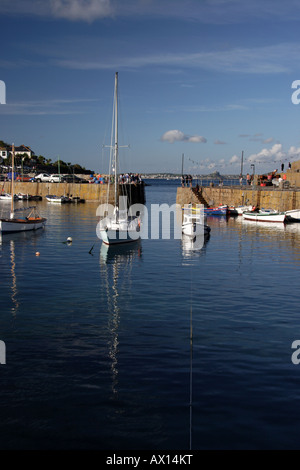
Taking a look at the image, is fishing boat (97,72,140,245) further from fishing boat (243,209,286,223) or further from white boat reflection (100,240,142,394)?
fishing boat (243,209,286,223)

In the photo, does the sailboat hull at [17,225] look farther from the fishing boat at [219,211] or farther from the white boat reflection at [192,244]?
the fishing boat at [219,211]

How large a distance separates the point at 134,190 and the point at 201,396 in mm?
98697

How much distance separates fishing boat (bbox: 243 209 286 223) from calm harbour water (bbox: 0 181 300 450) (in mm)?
32412

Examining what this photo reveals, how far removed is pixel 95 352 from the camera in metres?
16.2

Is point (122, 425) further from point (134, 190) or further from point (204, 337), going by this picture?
point (134, 190)

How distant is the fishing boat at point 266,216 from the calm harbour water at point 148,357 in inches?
1276

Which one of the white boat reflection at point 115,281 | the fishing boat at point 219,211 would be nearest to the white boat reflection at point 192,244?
the white boat reflection at point 115,281

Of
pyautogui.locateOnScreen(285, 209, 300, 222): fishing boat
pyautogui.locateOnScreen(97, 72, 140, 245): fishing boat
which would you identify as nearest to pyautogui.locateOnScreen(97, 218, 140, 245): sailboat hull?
pyautogui.locateOnScreen(97, 72, 140, 245): fishing boat

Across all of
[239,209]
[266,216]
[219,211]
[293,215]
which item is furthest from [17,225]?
[239,209]

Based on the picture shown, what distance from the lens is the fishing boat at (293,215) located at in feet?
212

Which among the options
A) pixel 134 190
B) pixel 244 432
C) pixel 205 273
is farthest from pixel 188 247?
pixel 134 190

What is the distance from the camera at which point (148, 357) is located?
51.9ft

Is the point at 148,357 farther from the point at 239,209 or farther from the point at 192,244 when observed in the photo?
the point at 239,209

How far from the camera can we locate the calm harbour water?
37.4 ft
